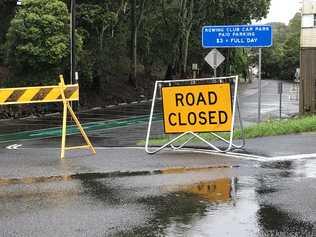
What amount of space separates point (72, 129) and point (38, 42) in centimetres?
863

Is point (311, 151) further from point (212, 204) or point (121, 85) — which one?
point (121, 85)

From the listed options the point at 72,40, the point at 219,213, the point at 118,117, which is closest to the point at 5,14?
the point at 72,40

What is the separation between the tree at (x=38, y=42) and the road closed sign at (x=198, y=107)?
74.1 feet

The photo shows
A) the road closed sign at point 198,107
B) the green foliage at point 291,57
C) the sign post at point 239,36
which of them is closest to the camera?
the road closed sign at point 198,107

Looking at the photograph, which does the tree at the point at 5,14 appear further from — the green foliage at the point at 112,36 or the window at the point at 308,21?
the window at the point at 308,21

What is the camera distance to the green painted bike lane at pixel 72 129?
24797 millimetres

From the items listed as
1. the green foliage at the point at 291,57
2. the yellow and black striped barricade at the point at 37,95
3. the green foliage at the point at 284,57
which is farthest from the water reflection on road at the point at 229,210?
the green foliage at the point at 291,57

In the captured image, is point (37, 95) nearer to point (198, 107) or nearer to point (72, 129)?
point (198, 107)

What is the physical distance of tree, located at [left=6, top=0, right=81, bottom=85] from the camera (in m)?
34.7

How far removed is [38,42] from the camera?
34688 millimetres

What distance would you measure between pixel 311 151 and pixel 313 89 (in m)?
15.8

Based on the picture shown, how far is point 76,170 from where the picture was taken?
10.2m

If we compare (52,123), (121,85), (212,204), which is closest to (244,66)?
(121,85)

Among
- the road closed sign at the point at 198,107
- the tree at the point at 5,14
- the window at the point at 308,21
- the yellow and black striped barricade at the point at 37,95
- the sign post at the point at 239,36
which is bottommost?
the road closed sign at the point at 198,107
